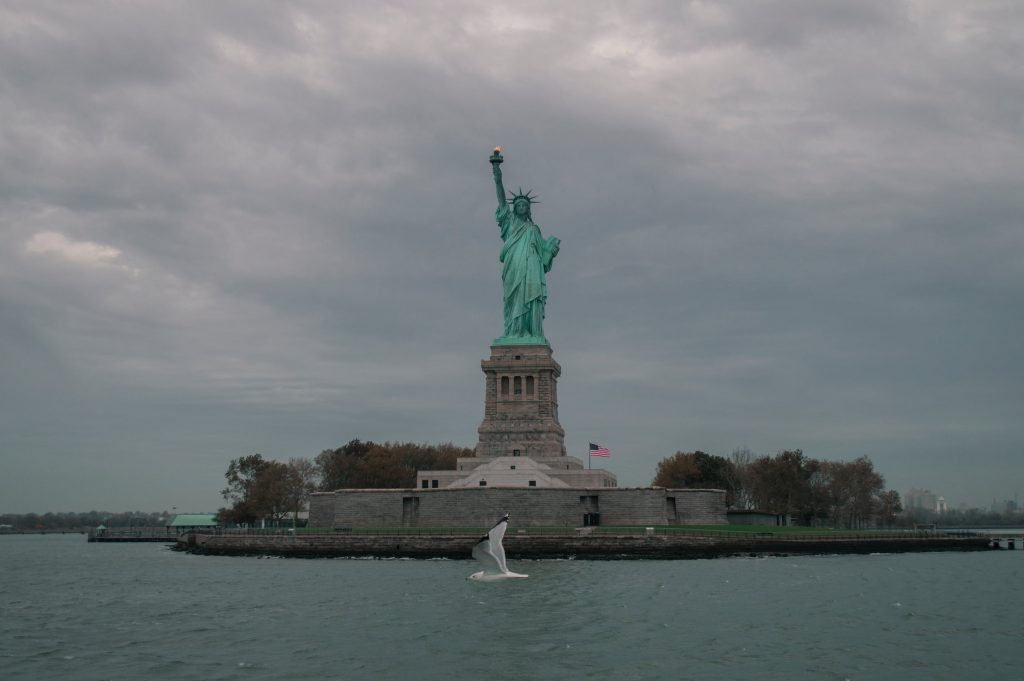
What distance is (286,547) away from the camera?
6353 cm

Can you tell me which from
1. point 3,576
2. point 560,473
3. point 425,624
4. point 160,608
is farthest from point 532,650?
point 560,473

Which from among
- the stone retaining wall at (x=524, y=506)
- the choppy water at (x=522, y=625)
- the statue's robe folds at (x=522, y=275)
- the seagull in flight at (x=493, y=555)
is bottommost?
the choppy water at (x=522, y=625)

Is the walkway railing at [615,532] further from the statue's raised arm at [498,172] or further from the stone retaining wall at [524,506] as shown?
the statue's raised arm at [498,172]

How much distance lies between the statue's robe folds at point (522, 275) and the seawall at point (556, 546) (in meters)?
20.3

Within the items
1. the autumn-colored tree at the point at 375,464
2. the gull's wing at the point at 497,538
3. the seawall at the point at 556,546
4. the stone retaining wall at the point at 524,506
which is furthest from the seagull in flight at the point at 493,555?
the autumn-colored tree at the point at 375,464

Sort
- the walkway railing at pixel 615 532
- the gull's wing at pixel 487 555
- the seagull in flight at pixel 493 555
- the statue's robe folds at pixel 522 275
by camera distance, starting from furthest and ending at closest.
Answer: the statue's robe folds at pixel 522 275 → the walkway railing at pixel 615 532 → the gull's wing at pixel 487 555 → the seagull in flight at pixel 493 555

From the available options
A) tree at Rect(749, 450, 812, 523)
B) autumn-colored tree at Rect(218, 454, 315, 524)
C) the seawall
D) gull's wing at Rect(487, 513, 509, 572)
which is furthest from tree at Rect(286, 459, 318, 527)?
gull's wing at Rect(487, 513, 509, 572)

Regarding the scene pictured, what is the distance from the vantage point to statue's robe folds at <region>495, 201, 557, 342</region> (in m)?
76.8

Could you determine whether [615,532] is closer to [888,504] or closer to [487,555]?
[487,555]

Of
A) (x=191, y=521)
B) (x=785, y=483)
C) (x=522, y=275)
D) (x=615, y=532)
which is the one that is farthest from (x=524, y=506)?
(x=191, y=521)

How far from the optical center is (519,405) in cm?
7438

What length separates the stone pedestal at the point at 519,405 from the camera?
241 ft

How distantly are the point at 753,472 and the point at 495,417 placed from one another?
103ft

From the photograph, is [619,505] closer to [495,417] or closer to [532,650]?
[495,417]
